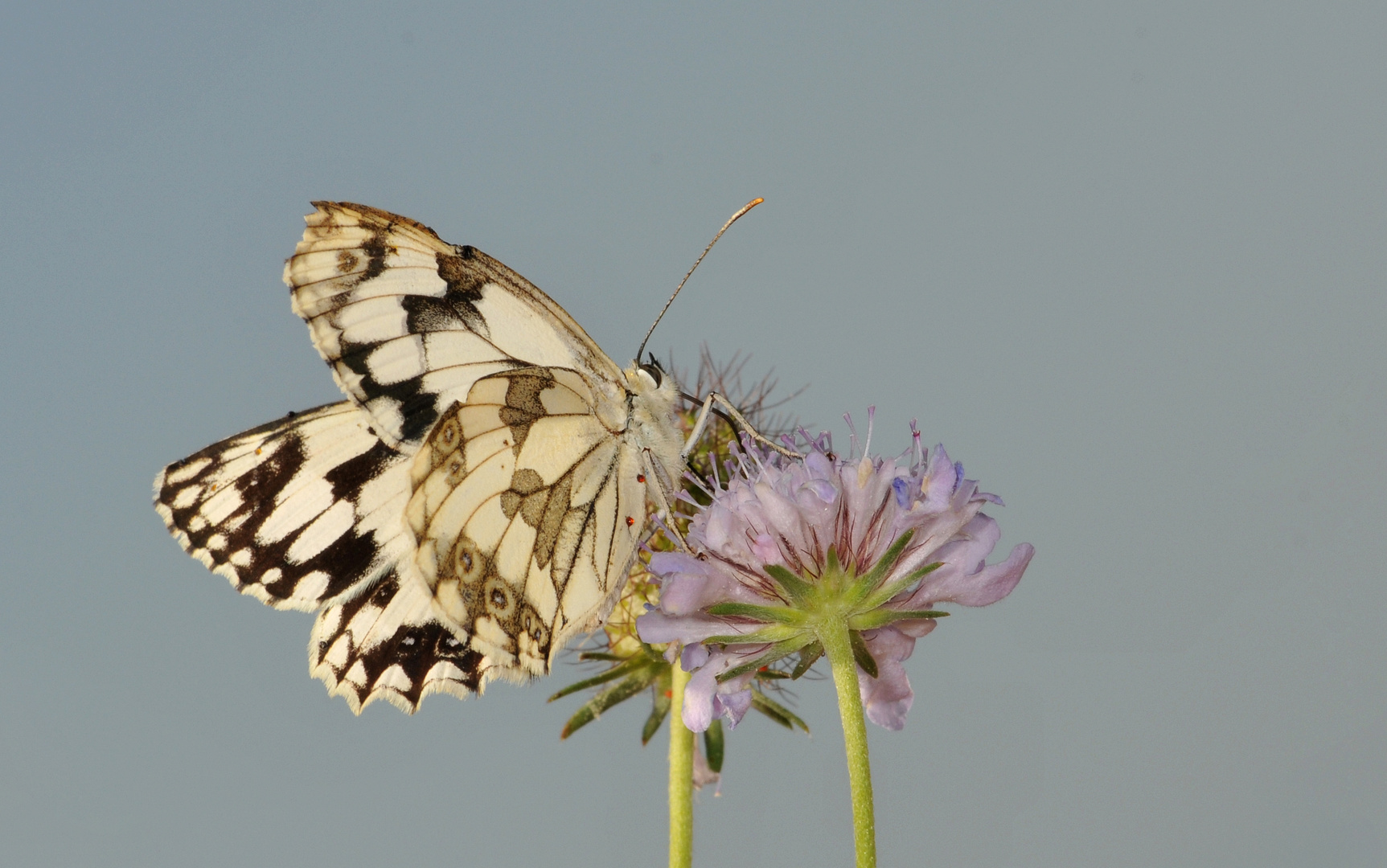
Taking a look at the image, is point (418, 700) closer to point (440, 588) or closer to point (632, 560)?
point (440, 588)

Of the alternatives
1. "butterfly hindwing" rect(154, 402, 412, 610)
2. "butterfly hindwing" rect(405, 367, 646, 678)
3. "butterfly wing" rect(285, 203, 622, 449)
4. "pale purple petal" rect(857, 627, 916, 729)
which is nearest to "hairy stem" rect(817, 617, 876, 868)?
"pale purple petal" rect(857, 627, 916, 729)

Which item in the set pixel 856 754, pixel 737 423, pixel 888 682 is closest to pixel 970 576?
pixel 888 682

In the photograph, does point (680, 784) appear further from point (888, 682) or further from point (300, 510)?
point (300, 510)

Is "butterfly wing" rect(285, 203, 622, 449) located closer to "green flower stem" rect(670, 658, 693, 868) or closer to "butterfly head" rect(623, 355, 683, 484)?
"butterfly head" rect(623, 355, 683, 484)

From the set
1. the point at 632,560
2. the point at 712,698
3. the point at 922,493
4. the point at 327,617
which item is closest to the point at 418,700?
the point at 327,617

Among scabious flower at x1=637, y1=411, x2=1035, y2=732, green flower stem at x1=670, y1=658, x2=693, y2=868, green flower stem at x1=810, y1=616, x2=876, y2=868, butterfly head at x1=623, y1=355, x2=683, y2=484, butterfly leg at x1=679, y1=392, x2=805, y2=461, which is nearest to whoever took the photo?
green flower stem at x1=810, y1=616, x2=876, y2=868

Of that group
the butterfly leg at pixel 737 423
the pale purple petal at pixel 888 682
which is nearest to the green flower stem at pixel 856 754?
the pale purple petal at pixel 888 682
